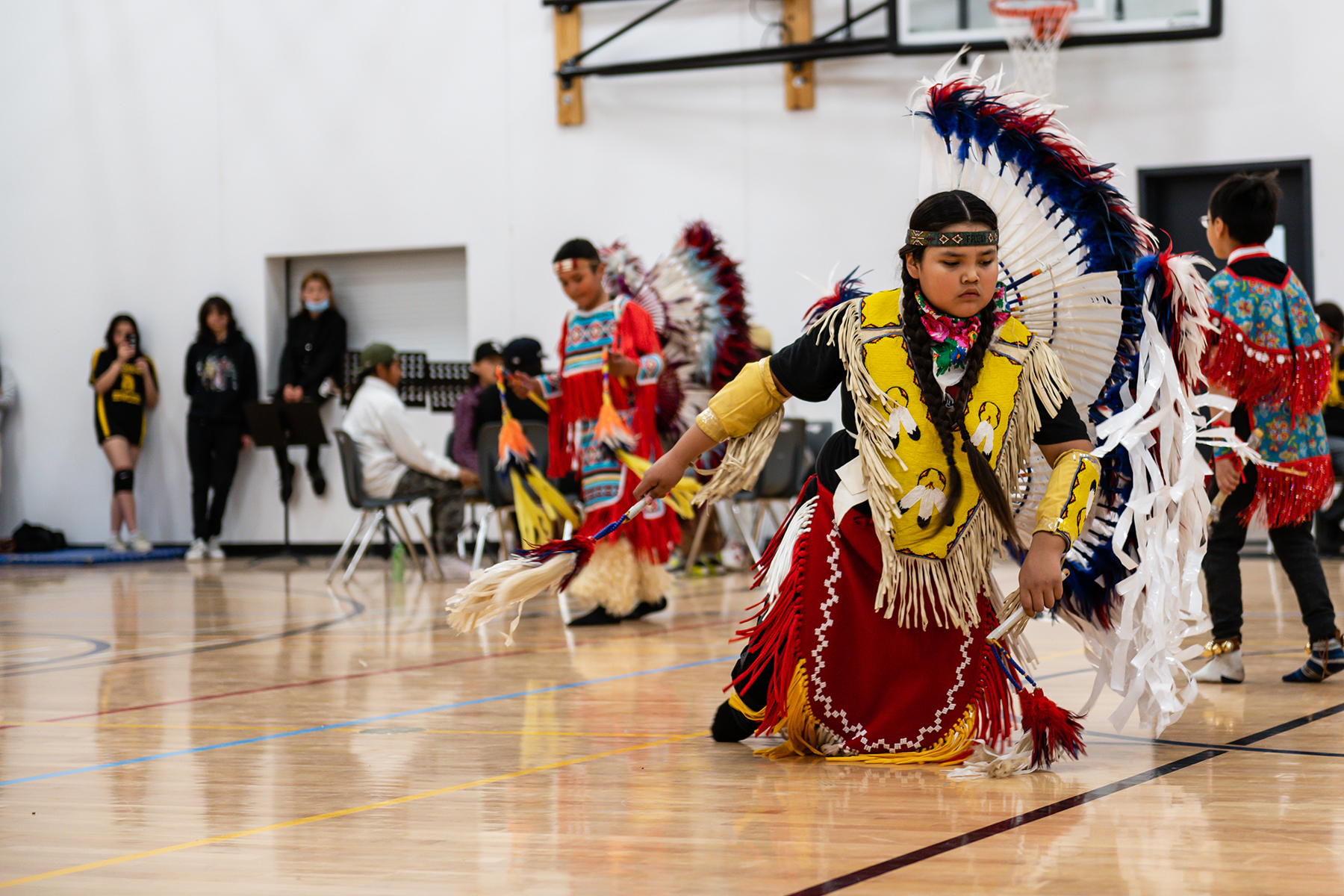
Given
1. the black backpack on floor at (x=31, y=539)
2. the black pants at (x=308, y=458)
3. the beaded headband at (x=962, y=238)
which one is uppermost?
the beaded headband at (x=962, y=238)

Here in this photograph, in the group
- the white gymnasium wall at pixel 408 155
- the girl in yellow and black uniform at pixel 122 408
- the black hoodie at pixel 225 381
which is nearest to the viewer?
the white gymnasium wall at pixel 408 155

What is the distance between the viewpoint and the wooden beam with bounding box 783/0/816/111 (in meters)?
8.43

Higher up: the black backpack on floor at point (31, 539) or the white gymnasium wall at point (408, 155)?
the white gymnasium wall at point (408, 155)

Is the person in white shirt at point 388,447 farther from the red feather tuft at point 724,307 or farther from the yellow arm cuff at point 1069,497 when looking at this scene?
the yellow arm cuff at point 1069,497

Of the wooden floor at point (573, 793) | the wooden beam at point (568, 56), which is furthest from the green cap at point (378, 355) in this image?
the wooden floor at point (573, 793)

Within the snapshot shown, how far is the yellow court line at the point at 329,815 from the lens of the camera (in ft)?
6.16

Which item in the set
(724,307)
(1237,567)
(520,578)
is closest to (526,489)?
(724,307)

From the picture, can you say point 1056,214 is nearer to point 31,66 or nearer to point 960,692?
point 960,692

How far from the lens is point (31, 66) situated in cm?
1020

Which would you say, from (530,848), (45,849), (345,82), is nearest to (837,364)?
(530,848)

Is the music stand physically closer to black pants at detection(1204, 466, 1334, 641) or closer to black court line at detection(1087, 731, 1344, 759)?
black pants at detection(1204, 466, 1334, 641)

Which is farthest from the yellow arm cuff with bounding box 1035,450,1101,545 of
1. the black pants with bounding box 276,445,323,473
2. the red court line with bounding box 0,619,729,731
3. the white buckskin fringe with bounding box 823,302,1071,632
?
the black pants with bounding box 276,445,323,473

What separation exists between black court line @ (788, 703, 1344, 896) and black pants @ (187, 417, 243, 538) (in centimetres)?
786

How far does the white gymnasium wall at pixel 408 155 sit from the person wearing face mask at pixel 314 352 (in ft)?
0.89
